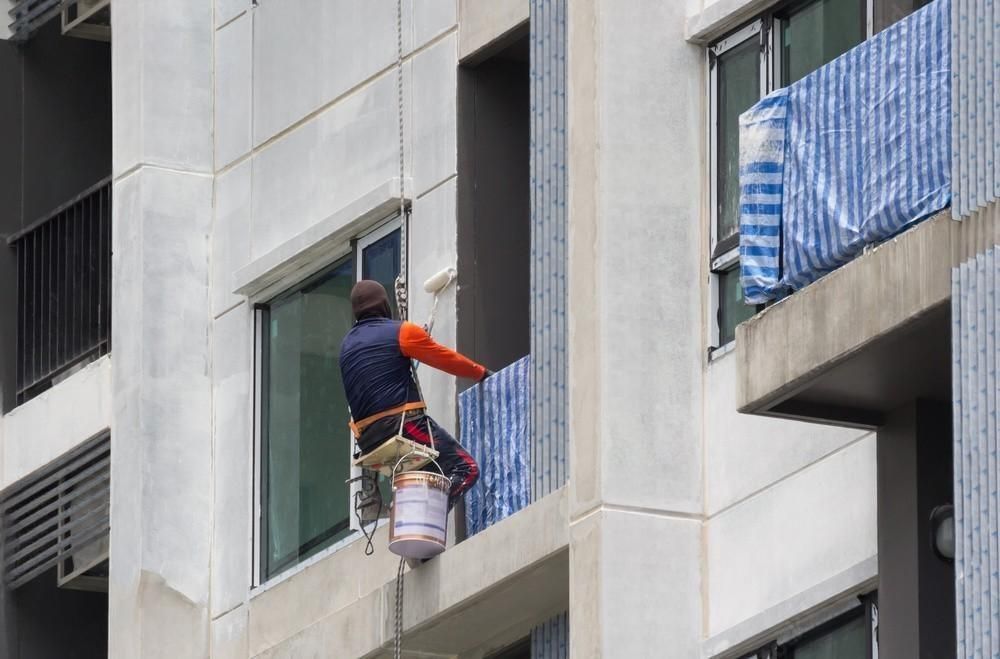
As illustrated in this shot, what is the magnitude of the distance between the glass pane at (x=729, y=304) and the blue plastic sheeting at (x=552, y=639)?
7.43ft

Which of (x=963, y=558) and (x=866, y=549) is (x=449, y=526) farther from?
(x=963, y=558)

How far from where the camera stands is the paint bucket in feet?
72.8

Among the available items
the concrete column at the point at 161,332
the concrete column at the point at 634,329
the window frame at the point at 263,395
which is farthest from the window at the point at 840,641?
the concrete column at the point at 161,332

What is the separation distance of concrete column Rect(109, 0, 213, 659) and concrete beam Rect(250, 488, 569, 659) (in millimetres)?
1104

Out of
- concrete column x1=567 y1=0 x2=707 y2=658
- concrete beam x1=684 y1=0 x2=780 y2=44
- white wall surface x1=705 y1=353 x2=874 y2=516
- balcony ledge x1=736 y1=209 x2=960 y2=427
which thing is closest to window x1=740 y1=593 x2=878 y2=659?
concrete column x1=567 y1=0 x2=707 y2=658

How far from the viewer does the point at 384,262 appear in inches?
969

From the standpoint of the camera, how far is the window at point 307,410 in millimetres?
24750

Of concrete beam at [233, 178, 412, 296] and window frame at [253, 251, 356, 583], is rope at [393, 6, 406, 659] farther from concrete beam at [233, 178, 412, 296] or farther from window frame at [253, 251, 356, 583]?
window frame at [253, 251, 356, 583]

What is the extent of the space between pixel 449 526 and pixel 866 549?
4804 millimetres

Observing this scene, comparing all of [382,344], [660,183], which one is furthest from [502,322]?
[660,183]

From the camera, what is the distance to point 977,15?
16922 mm

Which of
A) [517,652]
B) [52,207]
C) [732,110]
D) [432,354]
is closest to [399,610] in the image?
[517,652]

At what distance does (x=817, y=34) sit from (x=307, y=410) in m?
6.28

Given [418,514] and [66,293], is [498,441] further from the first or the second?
[66,293]
